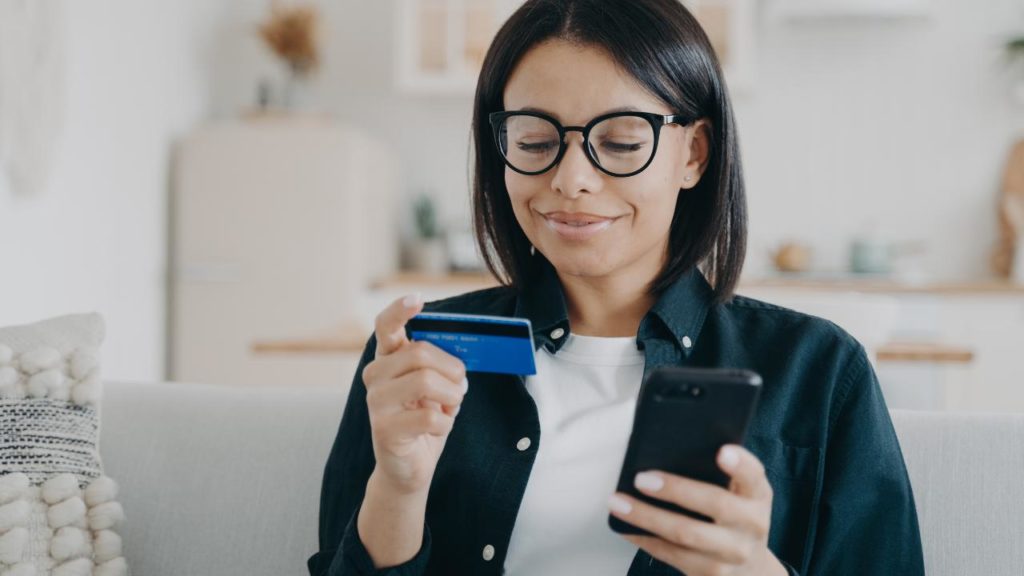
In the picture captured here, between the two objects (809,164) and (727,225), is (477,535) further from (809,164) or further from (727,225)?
(809,164)

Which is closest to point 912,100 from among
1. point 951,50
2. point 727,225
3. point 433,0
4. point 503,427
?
point 951,50

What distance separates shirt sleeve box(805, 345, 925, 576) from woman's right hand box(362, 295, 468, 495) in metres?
0.41

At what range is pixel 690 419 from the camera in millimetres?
841

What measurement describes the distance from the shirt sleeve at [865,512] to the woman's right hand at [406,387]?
0.41 meters

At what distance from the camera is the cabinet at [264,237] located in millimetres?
4023

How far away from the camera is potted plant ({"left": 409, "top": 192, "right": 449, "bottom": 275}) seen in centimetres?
446

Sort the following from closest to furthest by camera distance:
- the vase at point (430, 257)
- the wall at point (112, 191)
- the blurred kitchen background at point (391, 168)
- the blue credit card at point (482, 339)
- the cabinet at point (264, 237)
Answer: the blue credit card at point (482, 339), the wall at point (112, 191), the blurred kitchen background at point (391, 168), the cabinet at point (264, 237), the vase at point (430, 257)

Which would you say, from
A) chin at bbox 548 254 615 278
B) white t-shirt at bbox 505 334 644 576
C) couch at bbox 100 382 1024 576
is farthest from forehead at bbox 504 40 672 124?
couch at bbox 100 382 1024 576

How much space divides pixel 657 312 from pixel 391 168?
3.42 meters

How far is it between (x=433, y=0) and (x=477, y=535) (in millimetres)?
3462

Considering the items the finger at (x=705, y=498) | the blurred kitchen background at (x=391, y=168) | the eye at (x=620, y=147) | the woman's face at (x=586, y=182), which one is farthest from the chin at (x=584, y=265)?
the blurred kitchen background at (x=391, y=168)

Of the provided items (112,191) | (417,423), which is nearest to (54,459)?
(417,423)

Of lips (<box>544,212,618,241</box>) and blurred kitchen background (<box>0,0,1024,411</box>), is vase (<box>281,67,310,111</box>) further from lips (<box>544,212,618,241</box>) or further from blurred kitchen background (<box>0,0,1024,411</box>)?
lips (<box>544,212,618,241</box>)

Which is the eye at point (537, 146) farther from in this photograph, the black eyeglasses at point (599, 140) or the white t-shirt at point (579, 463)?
the white t-shirt at point (579, 463)
